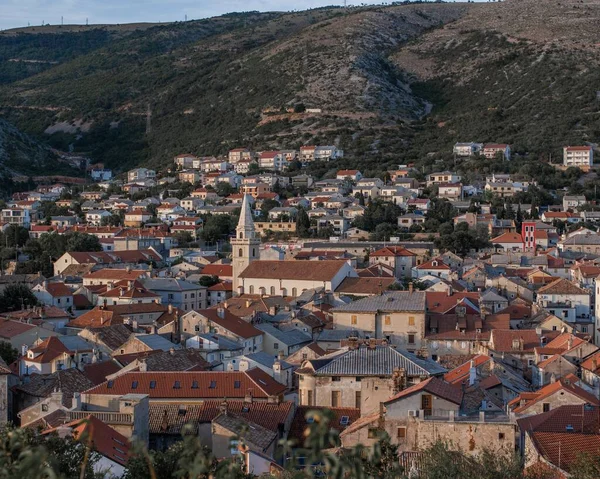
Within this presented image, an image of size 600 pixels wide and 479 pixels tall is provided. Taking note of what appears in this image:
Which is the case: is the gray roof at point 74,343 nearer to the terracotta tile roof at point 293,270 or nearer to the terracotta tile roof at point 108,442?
the terracotta tile roof at point 108,442

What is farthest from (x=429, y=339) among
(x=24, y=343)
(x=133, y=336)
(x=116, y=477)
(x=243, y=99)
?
(x=243, y=99)

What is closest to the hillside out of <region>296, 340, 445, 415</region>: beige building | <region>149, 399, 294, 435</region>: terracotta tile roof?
<region>296, 340, 445, 415</region>: beige building

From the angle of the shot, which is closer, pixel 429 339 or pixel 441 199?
pixel 429 339

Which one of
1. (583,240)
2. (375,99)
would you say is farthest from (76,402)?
(375,99)

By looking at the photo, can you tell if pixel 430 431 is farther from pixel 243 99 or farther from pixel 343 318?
pixel 243 99

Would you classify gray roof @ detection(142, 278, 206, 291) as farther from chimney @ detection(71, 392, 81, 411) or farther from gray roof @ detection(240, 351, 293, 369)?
chimney @ detection(71, 392, 81, 411)

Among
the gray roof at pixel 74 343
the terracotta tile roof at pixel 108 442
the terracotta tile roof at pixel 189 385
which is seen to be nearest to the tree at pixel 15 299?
the gray roof at pixel 74 343

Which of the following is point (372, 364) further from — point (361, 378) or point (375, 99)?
point (375, 99)
